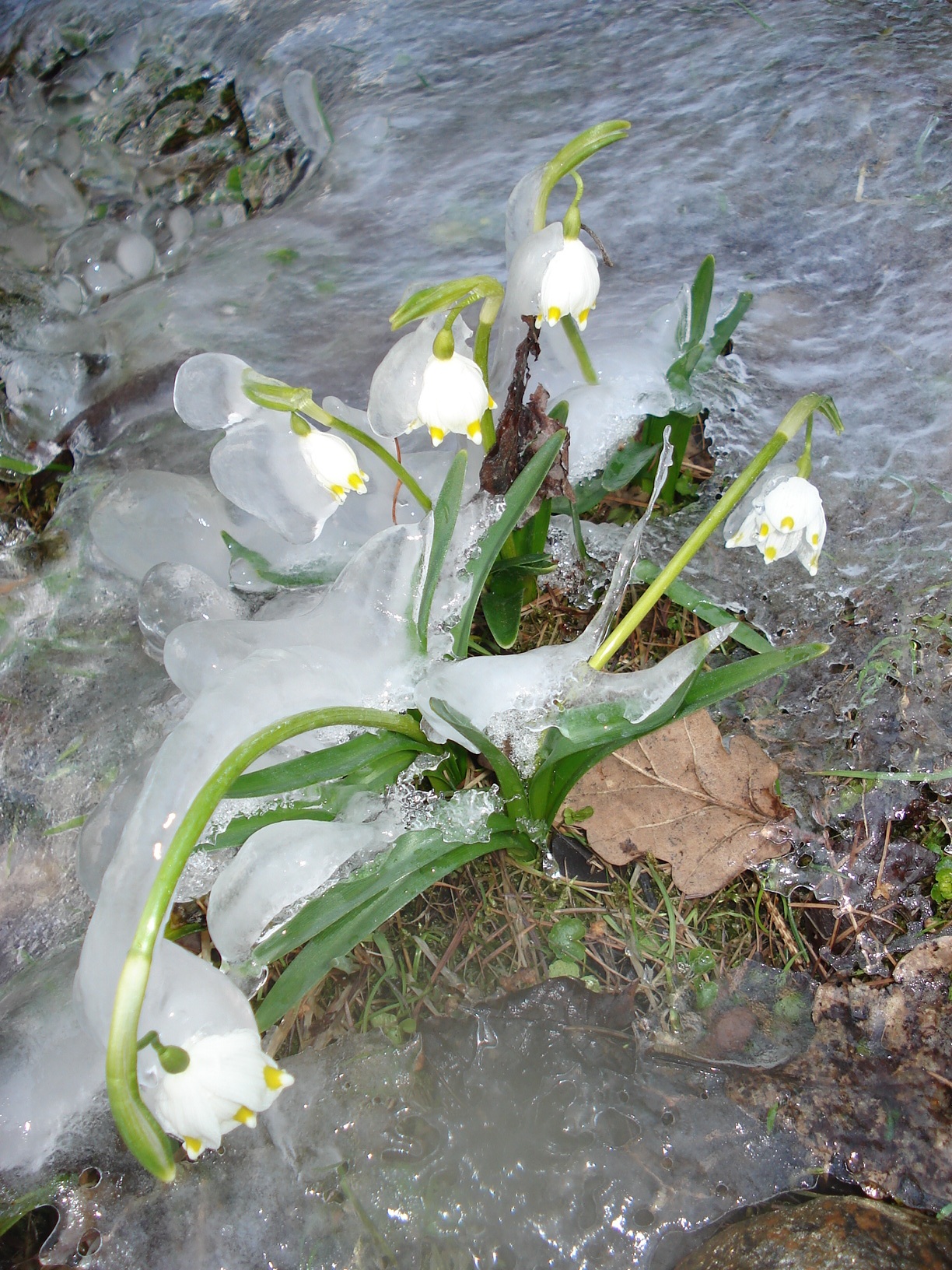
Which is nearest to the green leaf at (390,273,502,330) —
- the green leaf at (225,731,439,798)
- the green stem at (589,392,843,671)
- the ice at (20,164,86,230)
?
the green stem at (589,392,843,671)

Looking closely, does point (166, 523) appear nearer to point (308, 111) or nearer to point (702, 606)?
point (702, 606)

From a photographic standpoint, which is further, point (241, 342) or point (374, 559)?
point (241, 342)

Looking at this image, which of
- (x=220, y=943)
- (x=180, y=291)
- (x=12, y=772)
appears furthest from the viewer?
(x=180, y=291)

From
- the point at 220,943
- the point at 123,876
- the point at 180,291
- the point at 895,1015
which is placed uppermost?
the point at 180,291

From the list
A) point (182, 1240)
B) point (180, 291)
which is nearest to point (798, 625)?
point (182, 1240)

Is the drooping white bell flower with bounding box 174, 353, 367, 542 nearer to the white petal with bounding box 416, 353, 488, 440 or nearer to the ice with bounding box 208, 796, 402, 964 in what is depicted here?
the white petal with bounding box 416, 353, 488, 440

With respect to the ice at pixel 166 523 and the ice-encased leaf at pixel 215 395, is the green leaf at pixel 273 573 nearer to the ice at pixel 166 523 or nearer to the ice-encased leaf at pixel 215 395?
the ice at pixel 166 523

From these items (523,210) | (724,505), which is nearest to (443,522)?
(724,505)

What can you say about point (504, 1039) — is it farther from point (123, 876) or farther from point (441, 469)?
point (441, 469)
